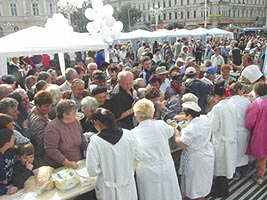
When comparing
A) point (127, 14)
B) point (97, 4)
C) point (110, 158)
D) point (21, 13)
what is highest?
point (127, 14)

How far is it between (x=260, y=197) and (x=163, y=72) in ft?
9.06

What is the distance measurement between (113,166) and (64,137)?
75 centimetres

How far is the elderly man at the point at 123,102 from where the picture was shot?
3.59 meters

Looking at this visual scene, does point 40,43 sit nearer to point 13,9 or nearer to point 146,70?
point 146,70

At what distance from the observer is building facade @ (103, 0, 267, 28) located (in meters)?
66.0

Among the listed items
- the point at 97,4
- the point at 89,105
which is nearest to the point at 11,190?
the point at 89,105

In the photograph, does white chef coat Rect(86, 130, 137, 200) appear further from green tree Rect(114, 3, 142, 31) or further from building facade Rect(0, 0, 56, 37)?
green tree Rect(114, 3, 142, 31)

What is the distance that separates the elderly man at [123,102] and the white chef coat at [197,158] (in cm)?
104

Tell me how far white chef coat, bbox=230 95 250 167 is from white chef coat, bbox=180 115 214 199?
0.87 m

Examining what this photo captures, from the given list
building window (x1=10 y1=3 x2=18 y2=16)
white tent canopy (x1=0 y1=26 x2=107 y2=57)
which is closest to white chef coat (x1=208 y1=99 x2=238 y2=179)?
white tent canopy (x1=0 y1=26 x2=107 y2=57)

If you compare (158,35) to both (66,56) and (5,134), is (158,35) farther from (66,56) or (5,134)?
(5,134)

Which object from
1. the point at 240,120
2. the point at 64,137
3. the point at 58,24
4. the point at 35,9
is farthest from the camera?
the point at 35,9

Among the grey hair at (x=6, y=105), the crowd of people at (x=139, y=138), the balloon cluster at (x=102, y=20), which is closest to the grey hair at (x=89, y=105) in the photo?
the crowd of people at (x=139, y=138)

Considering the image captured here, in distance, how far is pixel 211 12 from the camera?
219ft
